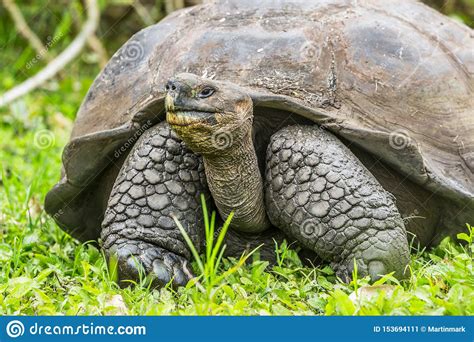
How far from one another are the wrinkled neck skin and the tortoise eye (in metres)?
0.25

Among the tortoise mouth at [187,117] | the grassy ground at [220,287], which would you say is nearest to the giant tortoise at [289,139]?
the tortoise mouth at [187,117]

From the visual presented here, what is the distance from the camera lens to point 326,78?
4.55m

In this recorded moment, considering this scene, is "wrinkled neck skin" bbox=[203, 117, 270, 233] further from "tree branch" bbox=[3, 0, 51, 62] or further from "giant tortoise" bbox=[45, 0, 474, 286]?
"tree branch" bbox=[3, 0, 51, 62]

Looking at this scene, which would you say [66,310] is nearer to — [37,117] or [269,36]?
[269,36]

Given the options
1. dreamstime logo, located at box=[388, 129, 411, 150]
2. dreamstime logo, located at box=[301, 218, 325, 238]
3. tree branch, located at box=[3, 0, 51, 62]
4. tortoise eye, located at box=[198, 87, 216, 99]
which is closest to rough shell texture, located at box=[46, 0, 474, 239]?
dreamstime logo, located at box=[388, 129, 411, 150]

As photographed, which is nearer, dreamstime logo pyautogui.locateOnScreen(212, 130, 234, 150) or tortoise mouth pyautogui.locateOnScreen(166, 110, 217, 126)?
tortoise mouth pyautogui.locateOnScreen(166, 110, 217, 126)

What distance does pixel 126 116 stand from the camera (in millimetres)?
4824

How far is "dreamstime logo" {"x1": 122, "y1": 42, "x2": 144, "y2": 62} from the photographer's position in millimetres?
5180

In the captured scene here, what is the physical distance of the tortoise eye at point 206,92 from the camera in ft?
13.2

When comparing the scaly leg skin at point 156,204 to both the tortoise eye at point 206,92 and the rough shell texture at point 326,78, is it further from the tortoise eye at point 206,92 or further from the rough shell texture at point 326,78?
the tortoise eye at point 206,92

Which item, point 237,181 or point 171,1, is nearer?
point 237,181
